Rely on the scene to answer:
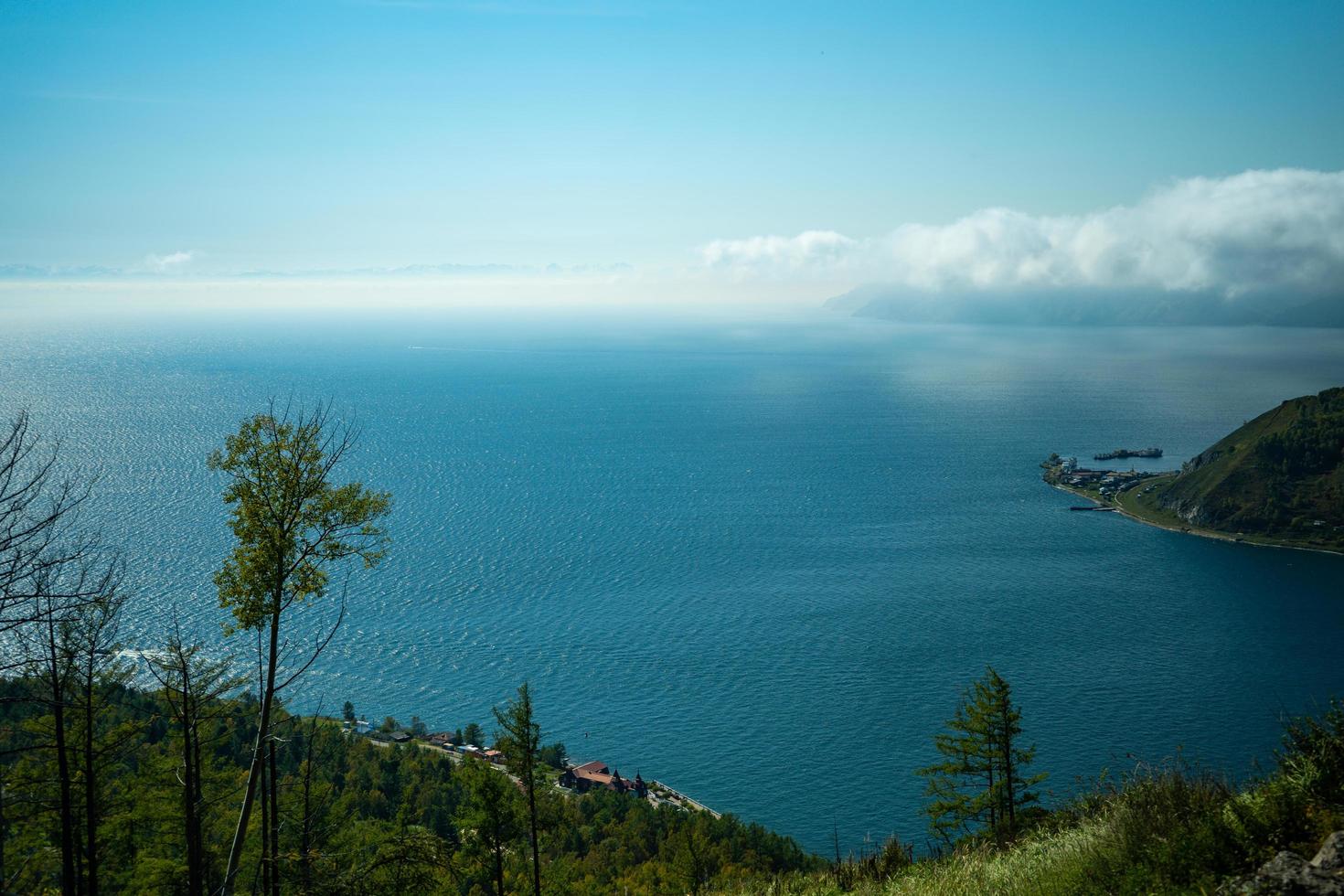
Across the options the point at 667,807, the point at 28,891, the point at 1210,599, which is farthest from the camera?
the point at 1210,599

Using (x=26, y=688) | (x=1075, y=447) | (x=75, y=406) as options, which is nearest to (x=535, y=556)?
(x=26, y=688)

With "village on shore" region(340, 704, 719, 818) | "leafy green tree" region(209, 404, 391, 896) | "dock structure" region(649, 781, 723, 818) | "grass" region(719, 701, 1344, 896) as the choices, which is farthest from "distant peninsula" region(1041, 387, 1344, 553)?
"leafy green tree" region(209, 404, 391, 896)

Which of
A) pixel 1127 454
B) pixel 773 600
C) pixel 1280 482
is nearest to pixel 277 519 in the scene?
pixel 773 600

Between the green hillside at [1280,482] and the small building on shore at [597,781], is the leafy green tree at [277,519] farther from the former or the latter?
the green hillside at [1280,482]

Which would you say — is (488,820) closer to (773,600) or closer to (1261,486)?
(773,600)

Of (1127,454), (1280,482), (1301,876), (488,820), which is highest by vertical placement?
(1301,876)

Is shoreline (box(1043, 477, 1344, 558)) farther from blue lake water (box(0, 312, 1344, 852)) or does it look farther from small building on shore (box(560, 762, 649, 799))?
small building on shore (box(560, 762, 649, 799))

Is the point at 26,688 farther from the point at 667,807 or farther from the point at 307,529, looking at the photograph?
the point at 667,807
